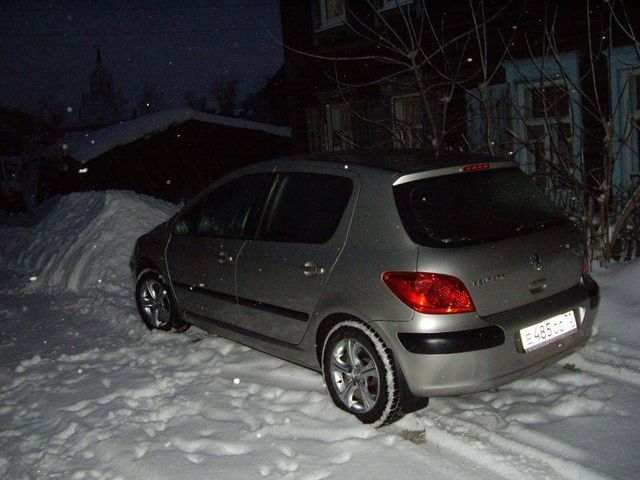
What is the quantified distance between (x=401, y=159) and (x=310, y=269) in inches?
37.2

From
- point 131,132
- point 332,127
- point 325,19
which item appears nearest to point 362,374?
point 332,127

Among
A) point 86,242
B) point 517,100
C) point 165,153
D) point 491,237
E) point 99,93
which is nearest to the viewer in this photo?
point 491,237

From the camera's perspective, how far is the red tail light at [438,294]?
3.24m

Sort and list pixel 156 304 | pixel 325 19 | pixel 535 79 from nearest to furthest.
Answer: pixel 156 304, pixel 535 79, pixel 325 19

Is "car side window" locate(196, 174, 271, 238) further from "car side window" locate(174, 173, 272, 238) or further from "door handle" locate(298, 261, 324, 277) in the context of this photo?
"door handle" locate(298, 261, 324, 277)

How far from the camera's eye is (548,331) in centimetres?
349

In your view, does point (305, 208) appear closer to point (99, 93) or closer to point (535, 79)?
point (535, 79)

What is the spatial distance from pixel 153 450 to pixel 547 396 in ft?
8.20

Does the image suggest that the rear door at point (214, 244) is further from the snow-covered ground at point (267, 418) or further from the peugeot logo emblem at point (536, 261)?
the peugeot logo emblem at point (536, 261)

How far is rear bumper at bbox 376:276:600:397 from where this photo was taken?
3.24m

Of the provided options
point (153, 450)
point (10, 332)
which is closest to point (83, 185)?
point (10, 332)

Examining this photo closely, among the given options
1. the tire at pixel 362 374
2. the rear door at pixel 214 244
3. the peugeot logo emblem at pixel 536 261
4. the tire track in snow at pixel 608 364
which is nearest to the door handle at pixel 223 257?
the rear door at pixel 214 244

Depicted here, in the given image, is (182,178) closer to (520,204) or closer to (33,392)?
(33,392)

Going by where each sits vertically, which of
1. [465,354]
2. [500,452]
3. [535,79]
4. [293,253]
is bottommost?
[500,452]
